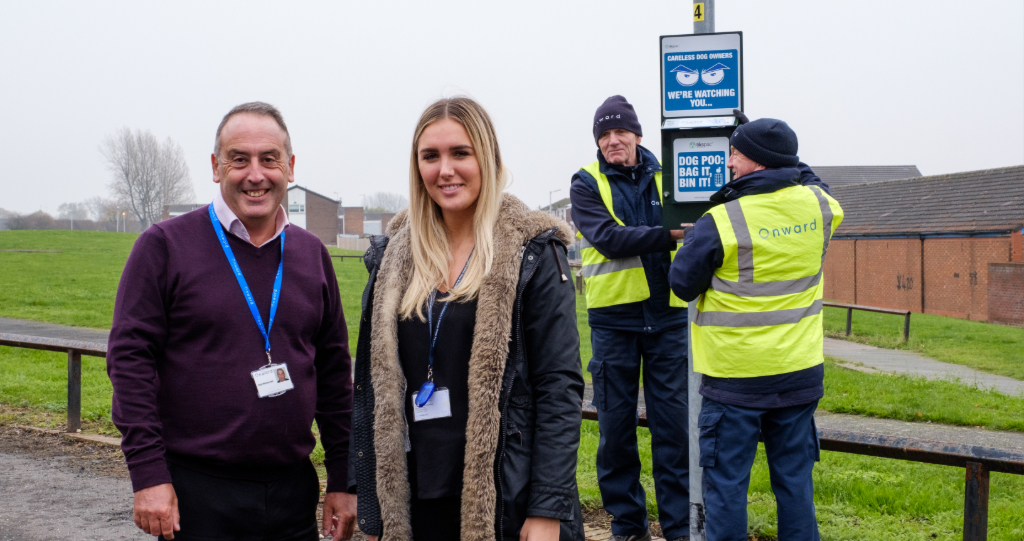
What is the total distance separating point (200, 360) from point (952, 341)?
658 inches

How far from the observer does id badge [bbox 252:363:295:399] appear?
8.36ft

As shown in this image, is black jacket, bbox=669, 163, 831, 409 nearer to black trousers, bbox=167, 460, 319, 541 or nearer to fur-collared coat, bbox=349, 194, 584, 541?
fur-collared coat, bbox=349, 194, 584, 541

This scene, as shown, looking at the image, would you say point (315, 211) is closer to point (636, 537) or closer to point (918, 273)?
point (918, 273)

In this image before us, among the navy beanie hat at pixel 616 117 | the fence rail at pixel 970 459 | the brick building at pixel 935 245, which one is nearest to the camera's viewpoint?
the fence rail at pixel 970 459

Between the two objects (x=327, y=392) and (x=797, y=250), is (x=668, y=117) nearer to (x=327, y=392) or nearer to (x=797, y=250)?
(x=797, y=250)

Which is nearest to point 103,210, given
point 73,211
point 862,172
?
point 73,211

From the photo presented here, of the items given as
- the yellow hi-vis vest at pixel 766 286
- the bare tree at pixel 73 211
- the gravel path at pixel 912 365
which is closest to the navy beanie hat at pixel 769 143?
the yellow hi-vis vest at pixel 766 286

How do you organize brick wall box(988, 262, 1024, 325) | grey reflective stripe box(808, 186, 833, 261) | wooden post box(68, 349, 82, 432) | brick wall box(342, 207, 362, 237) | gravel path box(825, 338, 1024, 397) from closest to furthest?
grey reflective stripe box(808, 186, 833, 261)
wooden post box(68, 349, 82, 432)
gravel path box(825, 338, 1024, 397)
brick wall box(988, 262, 1024, 325)
brick wall box(342, 207, 362, 237)

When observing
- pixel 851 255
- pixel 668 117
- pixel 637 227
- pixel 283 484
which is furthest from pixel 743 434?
pixel 851 255

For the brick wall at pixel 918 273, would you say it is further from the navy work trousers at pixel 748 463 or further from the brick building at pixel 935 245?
the navy work trousers at pixel 748 463

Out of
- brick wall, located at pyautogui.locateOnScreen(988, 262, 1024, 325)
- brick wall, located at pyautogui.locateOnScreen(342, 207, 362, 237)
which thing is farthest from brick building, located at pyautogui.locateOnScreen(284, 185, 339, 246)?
brick wall, located at pyautogui.locateOnScreen(988, 262, 1024, 325)

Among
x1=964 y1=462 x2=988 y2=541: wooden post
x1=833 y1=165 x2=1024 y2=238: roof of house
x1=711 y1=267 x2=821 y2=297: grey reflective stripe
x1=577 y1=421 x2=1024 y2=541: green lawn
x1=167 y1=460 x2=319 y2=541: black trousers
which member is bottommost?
x1=577 y1=421 x2=1024 y2=541: green lawn

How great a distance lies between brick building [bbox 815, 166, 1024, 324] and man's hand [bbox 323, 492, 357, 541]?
95.9 ft

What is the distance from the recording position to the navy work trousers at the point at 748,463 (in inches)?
131
